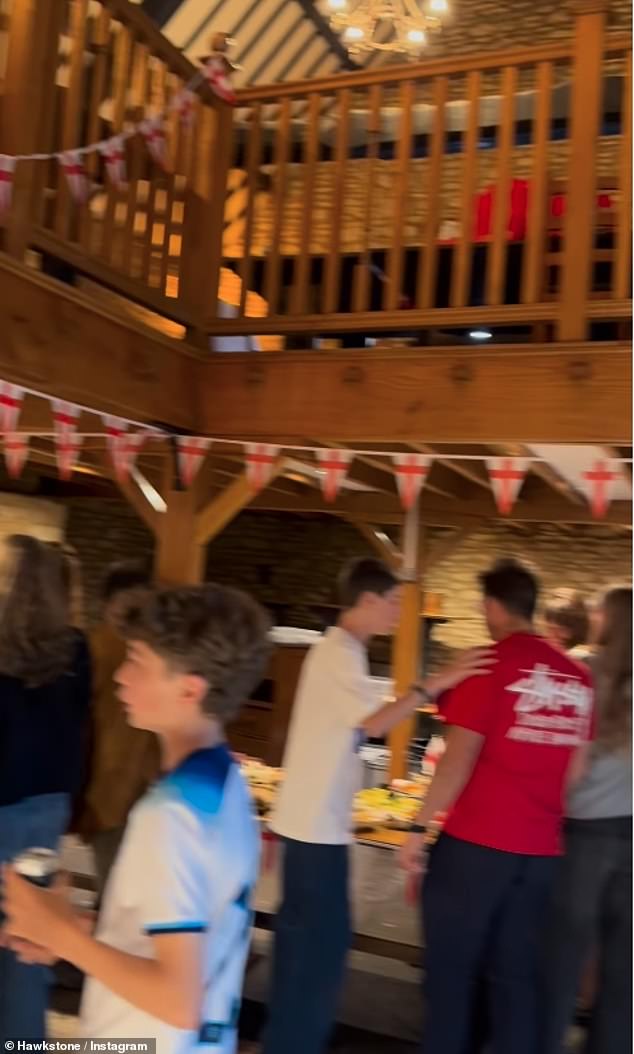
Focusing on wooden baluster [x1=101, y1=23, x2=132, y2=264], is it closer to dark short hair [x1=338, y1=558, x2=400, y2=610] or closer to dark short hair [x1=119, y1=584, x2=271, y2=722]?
dark short hair [x1=338, y1=558, x2=400, y2=610]

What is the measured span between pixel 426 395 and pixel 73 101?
5.10 ft

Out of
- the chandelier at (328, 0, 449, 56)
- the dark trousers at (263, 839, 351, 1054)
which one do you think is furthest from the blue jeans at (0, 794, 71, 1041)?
the chandelier at (328, 0, 449, 56)

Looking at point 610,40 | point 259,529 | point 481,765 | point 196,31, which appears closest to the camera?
point 481,765

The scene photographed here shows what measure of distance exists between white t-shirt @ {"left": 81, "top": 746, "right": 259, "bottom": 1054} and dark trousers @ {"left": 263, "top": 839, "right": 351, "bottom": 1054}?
1.38 metres

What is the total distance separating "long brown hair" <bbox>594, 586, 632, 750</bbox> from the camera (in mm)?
2570

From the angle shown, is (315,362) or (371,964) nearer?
(315,362)

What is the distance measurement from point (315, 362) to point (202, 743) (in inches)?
97.9

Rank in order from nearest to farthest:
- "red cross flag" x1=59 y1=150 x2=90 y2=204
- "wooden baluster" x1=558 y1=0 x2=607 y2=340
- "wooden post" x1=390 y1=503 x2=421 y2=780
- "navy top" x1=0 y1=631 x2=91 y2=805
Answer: "navy top" x1=0 y1=631 x2=91 y2=805 < "red cross flag" x1=59 y1=150 x2=90 y2=204 < "wooden baluster" x1=558 y1=0 x2=607 y2=340 < "wooden post" x1=390 y1=503 x2=421 y2=780

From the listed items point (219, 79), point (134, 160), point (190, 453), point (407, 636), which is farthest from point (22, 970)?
point (407, 636)

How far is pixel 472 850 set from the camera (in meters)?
2.49

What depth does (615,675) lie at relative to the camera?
2.60m

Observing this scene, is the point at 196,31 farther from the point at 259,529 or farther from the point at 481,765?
the point at 481,765

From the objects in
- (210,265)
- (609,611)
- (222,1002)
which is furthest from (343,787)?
(210,265)

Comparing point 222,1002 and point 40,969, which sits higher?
point 222,1002
